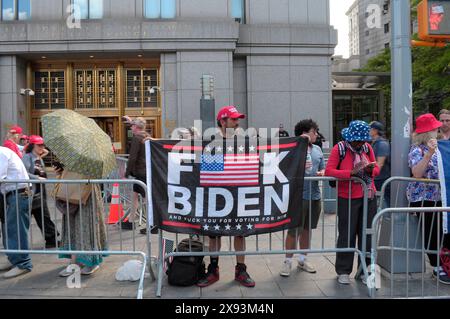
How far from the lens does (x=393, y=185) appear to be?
5.38 meters

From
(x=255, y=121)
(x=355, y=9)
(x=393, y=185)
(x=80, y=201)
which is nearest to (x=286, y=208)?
(x=393, y=185)

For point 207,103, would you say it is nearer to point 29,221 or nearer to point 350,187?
point 29,221

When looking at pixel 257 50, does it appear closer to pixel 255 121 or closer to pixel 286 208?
pixel 255 121

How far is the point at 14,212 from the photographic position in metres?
5.43

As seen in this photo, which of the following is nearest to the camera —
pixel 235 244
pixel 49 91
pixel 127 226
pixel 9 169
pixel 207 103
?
pixel 235 244

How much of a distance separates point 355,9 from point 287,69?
34013 millimetres

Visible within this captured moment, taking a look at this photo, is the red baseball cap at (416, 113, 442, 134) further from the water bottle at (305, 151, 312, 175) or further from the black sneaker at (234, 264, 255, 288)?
the black sneaker at (234, 264, 255, 288)

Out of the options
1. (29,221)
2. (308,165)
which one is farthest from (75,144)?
(308,165)

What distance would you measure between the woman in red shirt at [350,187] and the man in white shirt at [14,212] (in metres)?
3.88

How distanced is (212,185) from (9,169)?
8.59 feet

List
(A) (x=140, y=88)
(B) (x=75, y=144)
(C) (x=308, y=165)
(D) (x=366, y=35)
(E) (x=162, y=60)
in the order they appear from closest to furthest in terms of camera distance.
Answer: (B) (x=75, y=144), (C) (x=308, y=165), (E) (x=162, y=60), (A) (x=140, y=88), (D) (x=366, y=35)

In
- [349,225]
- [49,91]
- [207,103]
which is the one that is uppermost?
[49,91]

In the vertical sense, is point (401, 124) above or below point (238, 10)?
below
